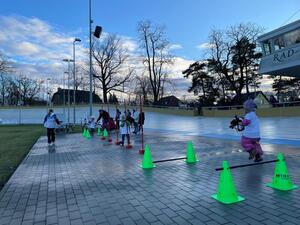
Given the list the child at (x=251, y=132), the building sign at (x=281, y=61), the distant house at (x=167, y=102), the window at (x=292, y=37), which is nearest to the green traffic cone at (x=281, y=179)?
the child at (x=251, y=132)

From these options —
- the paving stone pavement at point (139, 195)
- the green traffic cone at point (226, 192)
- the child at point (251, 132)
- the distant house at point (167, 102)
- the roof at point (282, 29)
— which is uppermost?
the roof at point (282, 29)

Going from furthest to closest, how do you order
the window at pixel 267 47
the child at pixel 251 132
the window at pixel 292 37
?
1. the window at pixel 267 47
2. the window at pixel 292 37
3. the child at pixel 251 132

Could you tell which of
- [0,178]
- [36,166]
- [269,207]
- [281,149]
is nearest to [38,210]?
[0,178]

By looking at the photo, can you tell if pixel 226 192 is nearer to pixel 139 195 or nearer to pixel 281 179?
pixel 281 179

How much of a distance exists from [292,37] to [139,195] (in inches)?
1127

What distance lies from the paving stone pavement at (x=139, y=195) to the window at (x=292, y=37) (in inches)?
913

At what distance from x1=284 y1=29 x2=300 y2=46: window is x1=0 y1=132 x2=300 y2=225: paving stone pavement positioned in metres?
23.2

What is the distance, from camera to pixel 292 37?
2920 centimetres

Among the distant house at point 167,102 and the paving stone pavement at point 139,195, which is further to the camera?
the distant house at point 167,102

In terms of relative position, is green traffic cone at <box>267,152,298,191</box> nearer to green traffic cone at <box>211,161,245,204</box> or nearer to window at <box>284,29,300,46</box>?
green traffic cone at <box>211,161,245,204</box>

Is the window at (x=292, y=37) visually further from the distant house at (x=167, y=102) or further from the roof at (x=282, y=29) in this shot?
the distant house at (x=167, y=102)

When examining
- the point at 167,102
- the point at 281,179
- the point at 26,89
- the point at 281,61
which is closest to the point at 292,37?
the point at 281,61

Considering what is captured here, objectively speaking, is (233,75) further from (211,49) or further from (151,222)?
(151,222)

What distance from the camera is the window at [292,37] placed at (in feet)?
93.8
